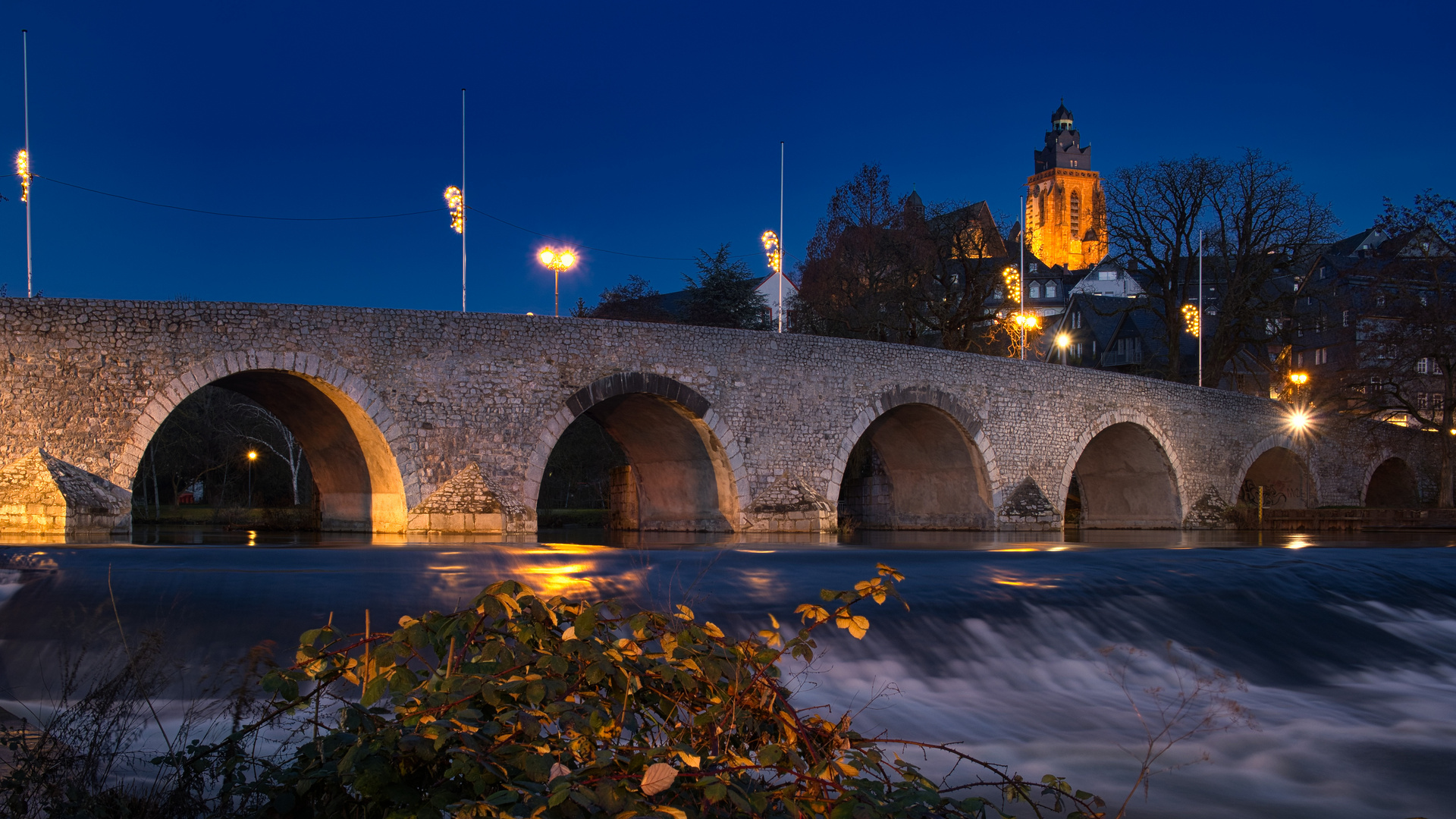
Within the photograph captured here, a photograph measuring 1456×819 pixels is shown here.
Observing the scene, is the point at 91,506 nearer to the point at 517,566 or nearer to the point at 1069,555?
the point at 517,566

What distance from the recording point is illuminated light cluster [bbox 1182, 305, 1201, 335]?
32.8 metres

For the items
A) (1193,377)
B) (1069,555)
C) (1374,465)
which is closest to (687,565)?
(1069,555)

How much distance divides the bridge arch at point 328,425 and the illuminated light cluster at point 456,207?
477 cm

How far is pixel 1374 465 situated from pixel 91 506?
3445cm

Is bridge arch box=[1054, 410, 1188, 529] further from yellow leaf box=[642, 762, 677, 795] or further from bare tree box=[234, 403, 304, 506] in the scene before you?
yellow leaf box=[642, 762, 677, 795]

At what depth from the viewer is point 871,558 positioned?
1192cm

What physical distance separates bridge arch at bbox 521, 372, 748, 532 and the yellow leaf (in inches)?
594

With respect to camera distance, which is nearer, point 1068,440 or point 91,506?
point 91,506

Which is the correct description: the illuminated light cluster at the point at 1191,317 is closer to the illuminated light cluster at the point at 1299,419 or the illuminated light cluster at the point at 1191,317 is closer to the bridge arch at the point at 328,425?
the illuminated light cluster at the point at 1299,419

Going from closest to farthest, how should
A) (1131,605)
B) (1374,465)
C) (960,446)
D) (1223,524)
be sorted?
1. (1131,605)
2. (960,446)
3. (1223,524)
4. (1374,465)

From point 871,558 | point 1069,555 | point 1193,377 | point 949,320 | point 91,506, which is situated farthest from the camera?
point 1193,377

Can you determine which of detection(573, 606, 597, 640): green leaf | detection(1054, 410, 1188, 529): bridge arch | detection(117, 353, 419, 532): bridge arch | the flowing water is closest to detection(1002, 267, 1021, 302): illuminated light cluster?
detection(1054, 410, 1188, 529): bridge arch

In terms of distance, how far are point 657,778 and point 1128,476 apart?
27.8 m

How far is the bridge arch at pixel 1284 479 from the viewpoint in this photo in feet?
100
